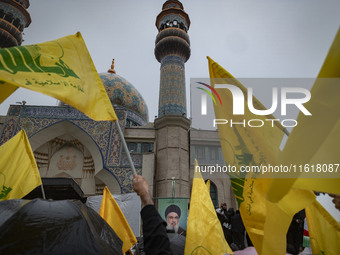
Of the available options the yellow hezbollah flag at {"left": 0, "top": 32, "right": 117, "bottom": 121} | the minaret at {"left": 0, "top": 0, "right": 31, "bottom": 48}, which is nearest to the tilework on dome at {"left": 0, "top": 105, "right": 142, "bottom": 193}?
the minaret at {"left": 0, "top": 0, "right": 31, "bottom": 48}

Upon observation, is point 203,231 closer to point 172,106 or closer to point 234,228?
point 234,228

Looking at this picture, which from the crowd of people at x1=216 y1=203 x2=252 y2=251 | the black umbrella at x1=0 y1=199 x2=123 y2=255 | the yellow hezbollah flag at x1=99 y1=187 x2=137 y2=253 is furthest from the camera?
the crowd of people at x1=216 y1=203 x2=252 y2=251

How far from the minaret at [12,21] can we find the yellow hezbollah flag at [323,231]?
23.6 meters

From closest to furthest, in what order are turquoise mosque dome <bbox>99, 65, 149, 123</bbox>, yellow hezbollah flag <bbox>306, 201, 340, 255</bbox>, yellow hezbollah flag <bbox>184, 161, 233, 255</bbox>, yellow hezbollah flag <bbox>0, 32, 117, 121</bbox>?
yellow hezbollah flag <bbox>0, 32, 117, 121</bbox> → yellow hezbollah flag <bbox>306, 201, 340, 255</bbox> → yellow hezbollah flag <bbox>184, 161, 233, 255</bbox> → turquoise mosque dome <bbox>99, 65, 149, 123</bbox>

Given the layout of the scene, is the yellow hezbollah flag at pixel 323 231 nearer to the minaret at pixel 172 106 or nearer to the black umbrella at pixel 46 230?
the black umbrella at pixel 46 230

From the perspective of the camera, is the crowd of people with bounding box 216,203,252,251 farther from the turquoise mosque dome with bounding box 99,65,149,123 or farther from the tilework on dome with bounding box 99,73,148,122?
the tilework on dome with bounding box 99,73,148,122

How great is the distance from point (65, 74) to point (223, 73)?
190 cm

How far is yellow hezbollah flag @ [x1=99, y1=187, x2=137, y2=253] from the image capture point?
372 centimetres

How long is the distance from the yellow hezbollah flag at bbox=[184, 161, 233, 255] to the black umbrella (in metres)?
1.66

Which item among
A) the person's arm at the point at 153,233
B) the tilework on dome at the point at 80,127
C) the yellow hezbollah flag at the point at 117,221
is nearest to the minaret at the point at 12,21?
the tilework on dome at the point at 80,127

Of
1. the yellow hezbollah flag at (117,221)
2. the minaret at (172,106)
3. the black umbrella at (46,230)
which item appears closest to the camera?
the black umbrella at (46,230)

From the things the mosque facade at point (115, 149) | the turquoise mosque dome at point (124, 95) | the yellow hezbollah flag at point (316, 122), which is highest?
the turquoise mosque dome at point (124, 95)

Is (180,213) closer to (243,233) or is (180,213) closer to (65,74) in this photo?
(243,233)

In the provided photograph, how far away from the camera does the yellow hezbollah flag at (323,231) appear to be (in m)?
2.88
